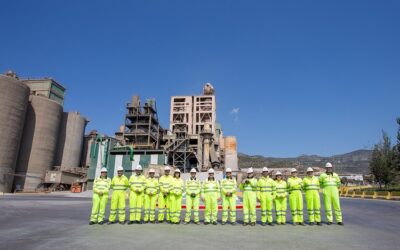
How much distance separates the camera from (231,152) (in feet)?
278

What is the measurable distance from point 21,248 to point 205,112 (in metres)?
74.4

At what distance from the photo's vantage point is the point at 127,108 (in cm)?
6862

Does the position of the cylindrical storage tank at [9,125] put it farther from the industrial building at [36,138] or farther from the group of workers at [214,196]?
the group of workers at [214,196]

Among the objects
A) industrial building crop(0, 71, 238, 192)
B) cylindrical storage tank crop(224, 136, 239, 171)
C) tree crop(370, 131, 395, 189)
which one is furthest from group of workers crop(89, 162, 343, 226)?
cylindrical storage tank crop(224, 136, 239, 171)

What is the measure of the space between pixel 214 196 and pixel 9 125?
4683 cm

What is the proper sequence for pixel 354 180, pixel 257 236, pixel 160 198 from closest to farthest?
1. pixel 257 236
2. pixel 160 198
3. pixel 354 180

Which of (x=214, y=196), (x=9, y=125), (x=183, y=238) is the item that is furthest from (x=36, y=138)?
(x=183, y=238)

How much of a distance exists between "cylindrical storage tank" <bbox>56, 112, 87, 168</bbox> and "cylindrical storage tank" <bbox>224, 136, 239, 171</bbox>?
35547mm

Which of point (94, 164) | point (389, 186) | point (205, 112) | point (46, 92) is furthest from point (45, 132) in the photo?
point (389, 186)

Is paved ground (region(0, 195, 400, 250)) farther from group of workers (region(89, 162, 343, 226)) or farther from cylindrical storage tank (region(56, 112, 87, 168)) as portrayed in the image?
cylindrical storage tank (region(56, 112, 87, 168))

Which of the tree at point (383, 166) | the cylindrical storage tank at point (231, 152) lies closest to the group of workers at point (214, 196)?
the tree at point (383, 166)

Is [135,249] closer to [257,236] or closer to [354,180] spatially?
[257,236]

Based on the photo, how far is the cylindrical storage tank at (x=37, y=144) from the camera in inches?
2099

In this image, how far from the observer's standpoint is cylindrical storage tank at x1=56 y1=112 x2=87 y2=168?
206 feet
